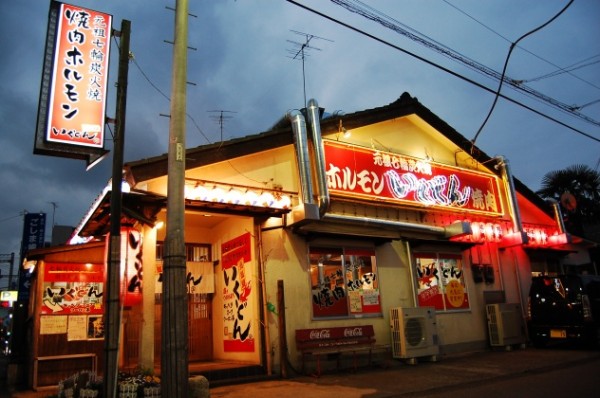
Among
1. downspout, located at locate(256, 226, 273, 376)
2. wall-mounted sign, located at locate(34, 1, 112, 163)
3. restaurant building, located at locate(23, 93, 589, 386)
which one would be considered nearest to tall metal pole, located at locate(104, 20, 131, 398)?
wall-mounted sign, located at locate(34, 1, 112, 163)

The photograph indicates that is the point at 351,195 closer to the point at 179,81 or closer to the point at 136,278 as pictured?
the point at 136,278

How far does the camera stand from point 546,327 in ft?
49.9

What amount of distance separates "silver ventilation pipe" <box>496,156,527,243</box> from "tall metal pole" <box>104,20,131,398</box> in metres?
14.8

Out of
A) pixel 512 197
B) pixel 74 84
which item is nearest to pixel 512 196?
pixel 512 197

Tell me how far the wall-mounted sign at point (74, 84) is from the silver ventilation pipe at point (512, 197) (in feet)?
48.8

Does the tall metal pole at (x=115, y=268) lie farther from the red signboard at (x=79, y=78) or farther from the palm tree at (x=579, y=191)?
the palm tree at (x=579, y=191)

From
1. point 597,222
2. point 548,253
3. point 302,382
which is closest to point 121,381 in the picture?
point 302,382

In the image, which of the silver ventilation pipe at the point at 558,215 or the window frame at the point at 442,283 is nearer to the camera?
the window frame at the point at 442,283

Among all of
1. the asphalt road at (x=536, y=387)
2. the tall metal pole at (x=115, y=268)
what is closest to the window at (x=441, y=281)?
the asphalt road at (x=536, y=387)

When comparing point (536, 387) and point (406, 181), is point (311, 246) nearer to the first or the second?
point (406, 181)

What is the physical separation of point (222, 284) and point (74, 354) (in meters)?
4.19

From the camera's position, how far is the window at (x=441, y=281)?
15016 mm

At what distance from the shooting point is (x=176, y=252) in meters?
6.22

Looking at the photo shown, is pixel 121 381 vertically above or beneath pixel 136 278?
beneath
